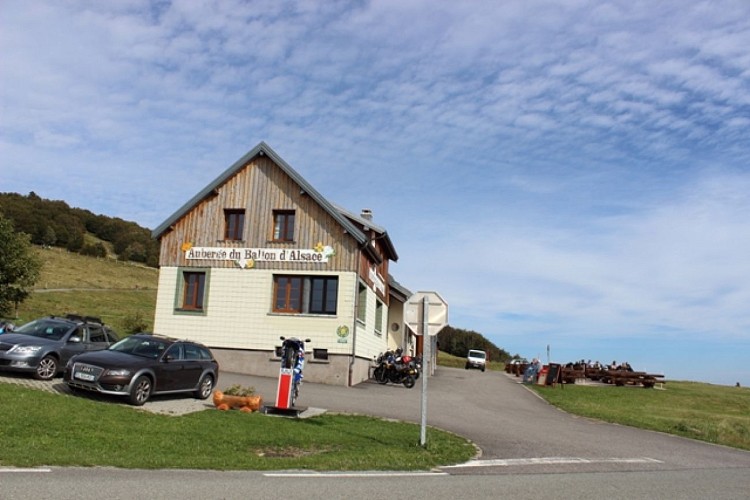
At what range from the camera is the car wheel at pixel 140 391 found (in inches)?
585

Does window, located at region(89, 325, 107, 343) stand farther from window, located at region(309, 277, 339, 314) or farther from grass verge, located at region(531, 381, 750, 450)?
grass verge, located at region(531, 381, 750, 450)

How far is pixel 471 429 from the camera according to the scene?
15875mm

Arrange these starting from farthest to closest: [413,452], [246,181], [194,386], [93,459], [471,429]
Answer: [246,181] < [194,386] < [471,429] < [413,452] < [93,459]

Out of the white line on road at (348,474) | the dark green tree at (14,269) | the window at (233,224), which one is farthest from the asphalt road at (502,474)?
the dark green tree at (14,269)

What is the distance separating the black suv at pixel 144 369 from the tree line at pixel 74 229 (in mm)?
86000

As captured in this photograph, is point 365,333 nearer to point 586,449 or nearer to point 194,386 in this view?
point 194,386

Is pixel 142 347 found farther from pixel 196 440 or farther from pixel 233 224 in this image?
pixel 233 224

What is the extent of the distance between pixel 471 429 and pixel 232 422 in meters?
5.72

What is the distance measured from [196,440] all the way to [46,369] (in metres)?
7.11

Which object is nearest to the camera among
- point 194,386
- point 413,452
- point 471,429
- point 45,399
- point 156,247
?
point 413,452

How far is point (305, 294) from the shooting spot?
1032 inches

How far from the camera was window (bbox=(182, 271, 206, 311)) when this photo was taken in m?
27.0

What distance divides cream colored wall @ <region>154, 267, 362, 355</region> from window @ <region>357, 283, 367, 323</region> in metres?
1.57

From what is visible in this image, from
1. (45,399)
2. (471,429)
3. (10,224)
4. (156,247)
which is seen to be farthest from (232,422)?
(156,247)
